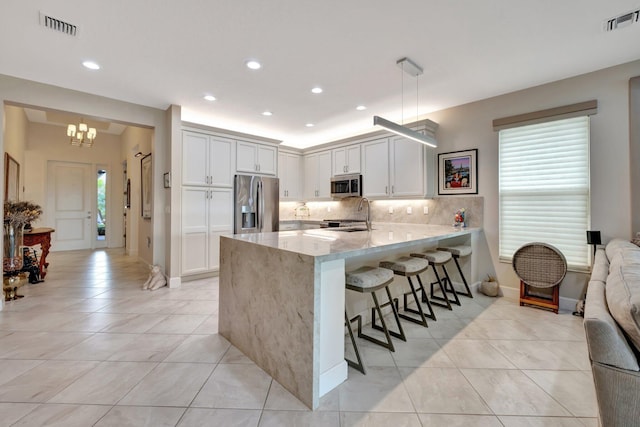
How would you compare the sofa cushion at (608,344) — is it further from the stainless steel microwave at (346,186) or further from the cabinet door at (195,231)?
the cabinet door at (195,231)

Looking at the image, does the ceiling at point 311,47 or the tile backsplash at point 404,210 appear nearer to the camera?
the ceiling at point 311,47

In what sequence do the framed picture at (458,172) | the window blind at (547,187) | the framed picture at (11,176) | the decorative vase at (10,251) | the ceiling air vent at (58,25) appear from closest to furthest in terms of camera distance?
the ceiling air vent at (58,25), the window blind at (547,187), the decorative vase at (10,251), the framed picture at (458,172), the framed picture at (11,176)

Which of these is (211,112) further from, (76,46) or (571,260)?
(571,260)

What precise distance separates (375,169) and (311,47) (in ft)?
8.02

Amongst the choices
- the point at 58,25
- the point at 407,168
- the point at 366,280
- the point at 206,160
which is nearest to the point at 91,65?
the point at 58,25

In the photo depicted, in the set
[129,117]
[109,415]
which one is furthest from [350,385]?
[129,117]

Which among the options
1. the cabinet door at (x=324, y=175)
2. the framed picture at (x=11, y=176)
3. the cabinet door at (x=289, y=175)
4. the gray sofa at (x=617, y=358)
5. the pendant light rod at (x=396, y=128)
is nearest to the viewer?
the gray sofa at (x=617, y=358)

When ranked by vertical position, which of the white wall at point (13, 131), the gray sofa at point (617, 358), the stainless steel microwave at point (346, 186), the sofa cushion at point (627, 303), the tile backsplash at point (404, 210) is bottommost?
the gray sofa at point (617, 358)

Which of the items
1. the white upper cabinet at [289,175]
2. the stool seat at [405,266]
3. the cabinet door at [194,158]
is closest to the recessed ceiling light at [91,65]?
the cabinet door at [194,158]

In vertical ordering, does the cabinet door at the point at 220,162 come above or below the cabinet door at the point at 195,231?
above

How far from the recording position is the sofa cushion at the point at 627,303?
37.0 inches

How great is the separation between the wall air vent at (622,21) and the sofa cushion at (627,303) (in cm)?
217

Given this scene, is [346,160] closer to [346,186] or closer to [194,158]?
[346,186]

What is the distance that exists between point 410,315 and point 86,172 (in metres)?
8.47
